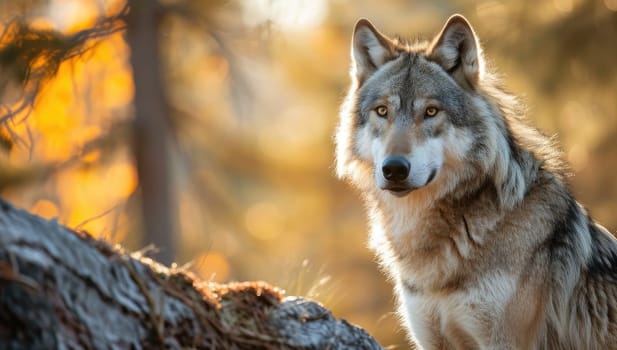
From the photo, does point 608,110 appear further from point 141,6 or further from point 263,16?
point 141,6

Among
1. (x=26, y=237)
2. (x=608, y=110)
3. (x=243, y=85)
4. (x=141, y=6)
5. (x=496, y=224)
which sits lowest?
(x=26, y=237)

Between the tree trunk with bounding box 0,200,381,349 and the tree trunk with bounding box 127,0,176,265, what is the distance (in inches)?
373

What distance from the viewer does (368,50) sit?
229 inches

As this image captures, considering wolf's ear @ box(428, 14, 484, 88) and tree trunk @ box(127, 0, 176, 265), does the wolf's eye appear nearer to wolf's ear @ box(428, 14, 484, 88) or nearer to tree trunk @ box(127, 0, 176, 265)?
wolf's ear @ box(428, 14, 484, 88)

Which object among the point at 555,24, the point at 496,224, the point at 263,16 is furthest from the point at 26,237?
the point at 555,24

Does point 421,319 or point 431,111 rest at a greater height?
point 431,111

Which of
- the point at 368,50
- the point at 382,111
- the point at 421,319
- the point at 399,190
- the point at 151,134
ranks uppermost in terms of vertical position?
the point at 151,134

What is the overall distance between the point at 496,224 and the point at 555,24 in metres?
8.03

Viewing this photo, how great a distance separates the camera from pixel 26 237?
2.94 m

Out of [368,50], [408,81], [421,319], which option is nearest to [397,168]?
[408,81]

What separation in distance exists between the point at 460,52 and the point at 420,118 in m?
0.60

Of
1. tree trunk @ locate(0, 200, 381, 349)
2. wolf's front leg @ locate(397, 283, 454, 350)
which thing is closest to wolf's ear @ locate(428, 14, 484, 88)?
wolf's front leg @ locate(397, 283, 454, 350)

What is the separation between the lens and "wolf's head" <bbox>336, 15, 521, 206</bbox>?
4934mm

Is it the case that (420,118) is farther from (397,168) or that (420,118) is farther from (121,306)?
(121,306)
